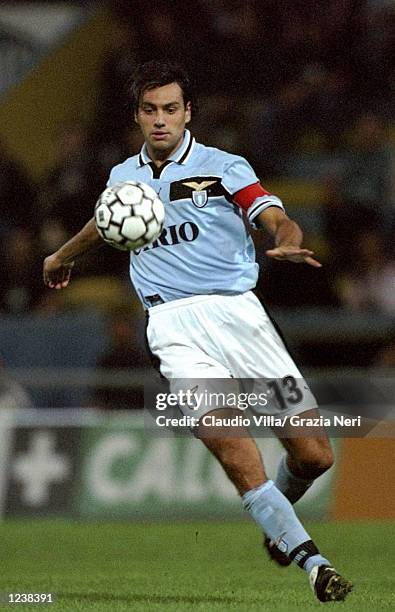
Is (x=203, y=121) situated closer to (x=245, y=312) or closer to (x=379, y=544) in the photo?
(x=379, y=544)

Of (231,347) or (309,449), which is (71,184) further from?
(309,449)

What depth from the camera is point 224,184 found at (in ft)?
20.1

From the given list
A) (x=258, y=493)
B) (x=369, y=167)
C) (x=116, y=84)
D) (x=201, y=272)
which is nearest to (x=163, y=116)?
(x=201, y=272)

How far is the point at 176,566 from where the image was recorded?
7418mm

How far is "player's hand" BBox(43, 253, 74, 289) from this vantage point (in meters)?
6.51

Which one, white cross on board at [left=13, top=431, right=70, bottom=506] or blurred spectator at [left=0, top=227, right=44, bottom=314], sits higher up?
blurred spectator at [left=0, top=227, right=44, bottom=314]

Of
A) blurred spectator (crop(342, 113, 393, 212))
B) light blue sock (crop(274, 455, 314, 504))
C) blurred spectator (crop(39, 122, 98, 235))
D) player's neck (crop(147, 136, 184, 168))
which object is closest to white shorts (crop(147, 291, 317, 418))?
light blue sock (crop(274, 455, 314, 504))

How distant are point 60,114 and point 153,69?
28.0ft

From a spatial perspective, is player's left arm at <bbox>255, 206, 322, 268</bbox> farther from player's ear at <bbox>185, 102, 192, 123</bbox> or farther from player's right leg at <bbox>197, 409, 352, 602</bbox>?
player's right leg at <bbox>197, 409, 352, 602</bbox>

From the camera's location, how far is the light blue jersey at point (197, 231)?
6156mm

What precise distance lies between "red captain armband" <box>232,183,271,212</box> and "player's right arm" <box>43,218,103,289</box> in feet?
2.16

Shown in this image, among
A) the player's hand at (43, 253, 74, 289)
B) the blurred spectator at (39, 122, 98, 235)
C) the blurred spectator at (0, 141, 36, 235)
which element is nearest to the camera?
the player's hand at (43, 253, 74, 289)

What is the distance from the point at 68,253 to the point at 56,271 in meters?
0.11

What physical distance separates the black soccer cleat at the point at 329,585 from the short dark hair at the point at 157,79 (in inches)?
78.3
